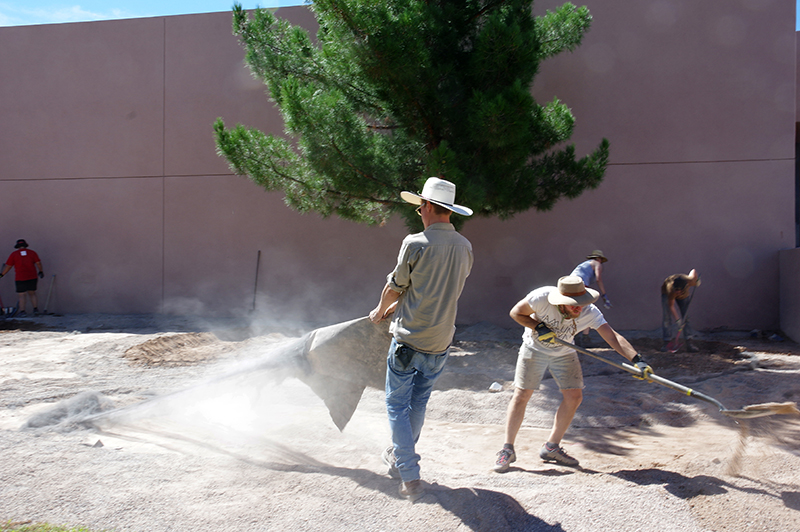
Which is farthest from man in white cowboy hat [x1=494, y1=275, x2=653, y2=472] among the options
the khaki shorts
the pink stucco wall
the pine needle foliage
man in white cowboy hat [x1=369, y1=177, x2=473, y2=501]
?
the pink stucco wall

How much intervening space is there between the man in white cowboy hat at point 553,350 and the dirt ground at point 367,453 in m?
0.26

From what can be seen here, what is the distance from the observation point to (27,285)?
980cm

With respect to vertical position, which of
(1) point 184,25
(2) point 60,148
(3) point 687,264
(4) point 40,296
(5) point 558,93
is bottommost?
(4) point 40,296

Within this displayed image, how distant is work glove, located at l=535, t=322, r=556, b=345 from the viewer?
10.8 feet

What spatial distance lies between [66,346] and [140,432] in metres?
4.13

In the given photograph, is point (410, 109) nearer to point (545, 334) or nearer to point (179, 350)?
point (545, 334)

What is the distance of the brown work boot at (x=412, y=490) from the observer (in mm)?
2843

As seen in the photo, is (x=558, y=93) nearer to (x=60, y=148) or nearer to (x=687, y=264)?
(x=687, y=264)

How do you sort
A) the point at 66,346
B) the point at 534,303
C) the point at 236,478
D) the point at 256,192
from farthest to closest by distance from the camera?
the point at 256,192 < the point at 66,346 < the point at 534,303 < the point at 236,478

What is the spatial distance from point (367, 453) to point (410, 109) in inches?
164

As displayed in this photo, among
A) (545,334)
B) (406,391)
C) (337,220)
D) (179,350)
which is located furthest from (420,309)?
(337,220)

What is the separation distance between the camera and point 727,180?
338 inches

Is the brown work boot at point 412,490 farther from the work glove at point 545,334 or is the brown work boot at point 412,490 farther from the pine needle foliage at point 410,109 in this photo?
the pine needle foliage at point 410,109

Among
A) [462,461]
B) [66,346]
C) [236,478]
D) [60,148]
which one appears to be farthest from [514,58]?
[60,148]
